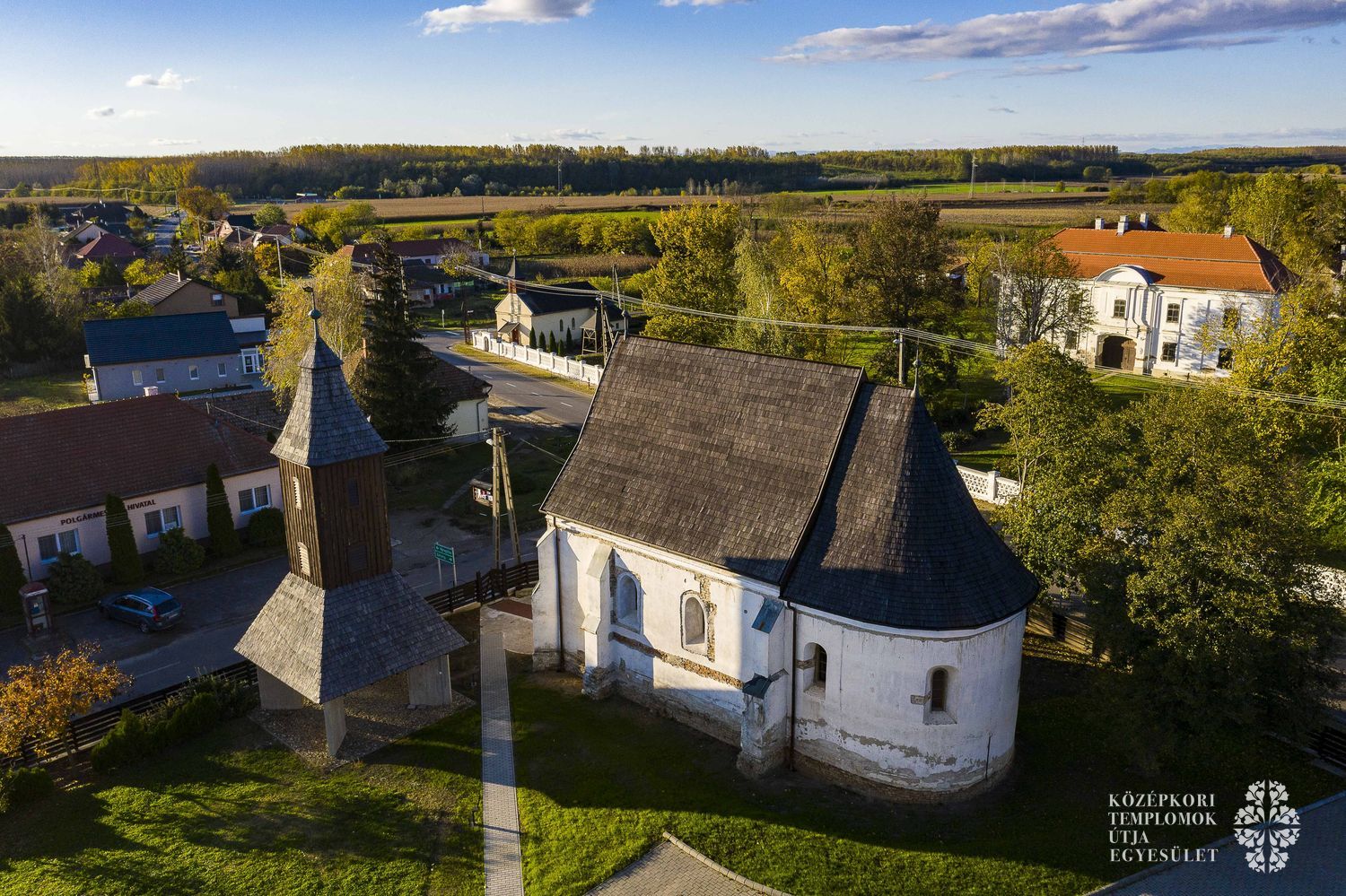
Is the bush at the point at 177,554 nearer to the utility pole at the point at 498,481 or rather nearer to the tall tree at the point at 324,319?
the utility pole at the point at 498,481

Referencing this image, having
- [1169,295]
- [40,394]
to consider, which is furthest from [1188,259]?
[40,394]

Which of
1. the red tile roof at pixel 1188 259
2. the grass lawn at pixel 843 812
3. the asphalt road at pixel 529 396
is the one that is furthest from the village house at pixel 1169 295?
the grass lawn at pixel 843 812

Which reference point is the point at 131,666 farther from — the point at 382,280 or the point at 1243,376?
the point at 1243,376

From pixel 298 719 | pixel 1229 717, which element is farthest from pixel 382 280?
pixel 1229 717

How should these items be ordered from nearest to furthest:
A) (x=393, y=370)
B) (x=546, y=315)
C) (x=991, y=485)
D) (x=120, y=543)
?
(x=120, y=543), (x=991, y=485), (x=393, y=370), (x=546, y=315)

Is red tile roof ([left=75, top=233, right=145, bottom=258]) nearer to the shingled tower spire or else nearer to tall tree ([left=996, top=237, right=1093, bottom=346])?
tall tree ([left=996, top=237, right=1093, bottom=346])

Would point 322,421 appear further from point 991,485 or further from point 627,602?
point 991,485
